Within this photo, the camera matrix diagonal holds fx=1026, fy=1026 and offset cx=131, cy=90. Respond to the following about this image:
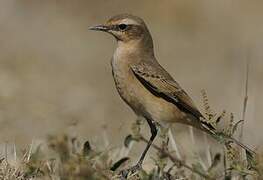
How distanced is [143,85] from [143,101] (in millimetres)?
166

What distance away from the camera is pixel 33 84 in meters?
13.6

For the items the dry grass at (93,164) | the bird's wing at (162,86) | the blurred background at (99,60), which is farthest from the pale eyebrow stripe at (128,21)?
the dry grass at (93,164)

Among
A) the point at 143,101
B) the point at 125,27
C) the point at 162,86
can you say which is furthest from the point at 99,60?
the point at 143,101

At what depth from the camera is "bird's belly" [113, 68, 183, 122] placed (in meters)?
8.33

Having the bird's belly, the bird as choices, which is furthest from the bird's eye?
the bird's belly

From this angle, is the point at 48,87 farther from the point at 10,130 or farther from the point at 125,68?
the point at 125,68

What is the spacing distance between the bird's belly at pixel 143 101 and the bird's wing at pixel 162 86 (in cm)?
4

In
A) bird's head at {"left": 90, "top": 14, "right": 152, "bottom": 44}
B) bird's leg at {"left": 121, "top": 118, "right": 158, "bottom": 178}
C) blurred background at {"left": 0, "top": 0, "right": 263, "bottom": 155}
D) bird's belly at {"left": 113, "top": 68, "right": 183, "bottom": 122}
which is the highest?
bird's head at {"left": 90, "top": 14, "right": 152, "bottom": 44}

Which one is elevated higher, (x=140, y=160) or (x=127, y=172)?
(x=127, y=172)

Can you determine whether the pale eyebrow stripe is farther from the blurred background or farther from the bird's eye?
the blurred background

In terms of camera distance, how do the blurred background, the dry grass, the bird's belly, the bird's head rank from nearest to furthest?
the dry grass, the bird's belly, the bird's head, the blurred background

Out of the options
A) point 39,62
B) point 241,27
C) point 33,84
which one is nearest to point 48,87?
point 33,84

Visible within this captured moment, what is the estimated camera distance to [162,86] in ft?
28.0

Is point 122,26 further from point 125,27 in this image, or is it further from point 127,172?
point 127,172
